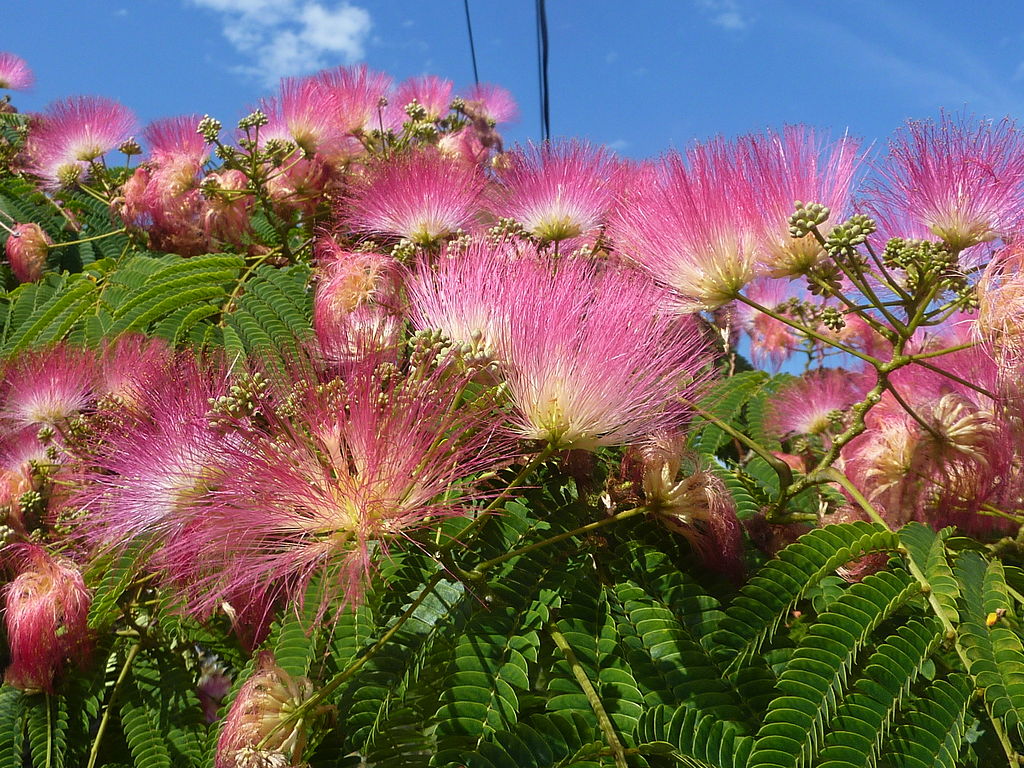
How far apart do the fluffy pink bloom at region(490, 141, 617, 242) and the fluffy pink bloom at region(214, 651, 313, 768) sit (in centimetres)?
126

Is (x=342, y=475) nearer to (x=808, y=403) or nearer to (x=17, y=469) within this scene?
(x=17, y=469)

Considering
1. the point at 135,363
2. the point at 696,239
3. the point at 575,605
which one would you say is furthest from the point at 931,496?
the point at 135,363

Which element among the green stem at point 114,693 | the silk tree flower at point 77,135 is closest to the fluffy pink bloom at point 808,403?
the green stem at point 114,693

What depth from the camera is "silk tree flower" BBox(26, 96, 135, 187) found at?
3.73 meters

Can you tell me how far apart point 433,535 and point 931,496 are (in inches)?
42.3

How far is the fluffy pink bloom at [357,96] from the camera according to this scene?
3.10m

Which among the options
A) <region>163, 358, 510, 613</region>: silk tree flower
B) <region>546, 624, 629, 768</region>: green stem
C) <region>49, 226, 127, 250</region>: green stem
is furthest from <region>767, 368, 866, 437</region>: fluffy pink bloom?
<region>49, 226, 127, 250</region>: green stem

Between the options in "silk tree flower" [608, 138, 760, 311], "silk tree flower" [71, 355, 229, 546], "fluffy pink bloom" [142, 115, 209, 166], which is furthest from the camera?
"fluffy pink bloom" [142, 115, 209, 166]

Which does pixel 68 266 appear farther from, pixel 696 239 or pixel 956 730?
pixel 956 730

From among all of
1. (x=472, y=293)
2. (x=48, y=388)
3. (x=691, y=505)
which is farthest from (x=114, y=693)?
(x=691, y=505)

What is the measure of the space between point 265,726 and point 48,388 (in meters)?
1.40

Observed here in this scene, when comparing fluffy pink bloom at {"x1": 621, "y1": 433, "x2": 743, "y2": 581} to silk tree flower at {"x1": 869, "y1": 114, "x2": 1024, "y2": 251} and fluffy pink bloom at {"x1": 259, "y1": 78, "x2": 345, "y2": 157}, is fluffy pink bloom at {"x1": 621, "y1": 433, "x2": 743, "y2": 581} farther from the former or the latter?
fluffy pink bloom at {"x1": 259, "y1": 78, "x2": 345, "y2": 157}

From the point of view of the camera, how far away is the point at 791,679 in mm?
1243

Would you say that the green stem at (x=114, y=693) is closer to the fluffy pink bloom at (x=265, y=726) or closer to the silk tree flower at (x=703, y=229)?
the fluffy pink bloom at (x=265, y=726)
